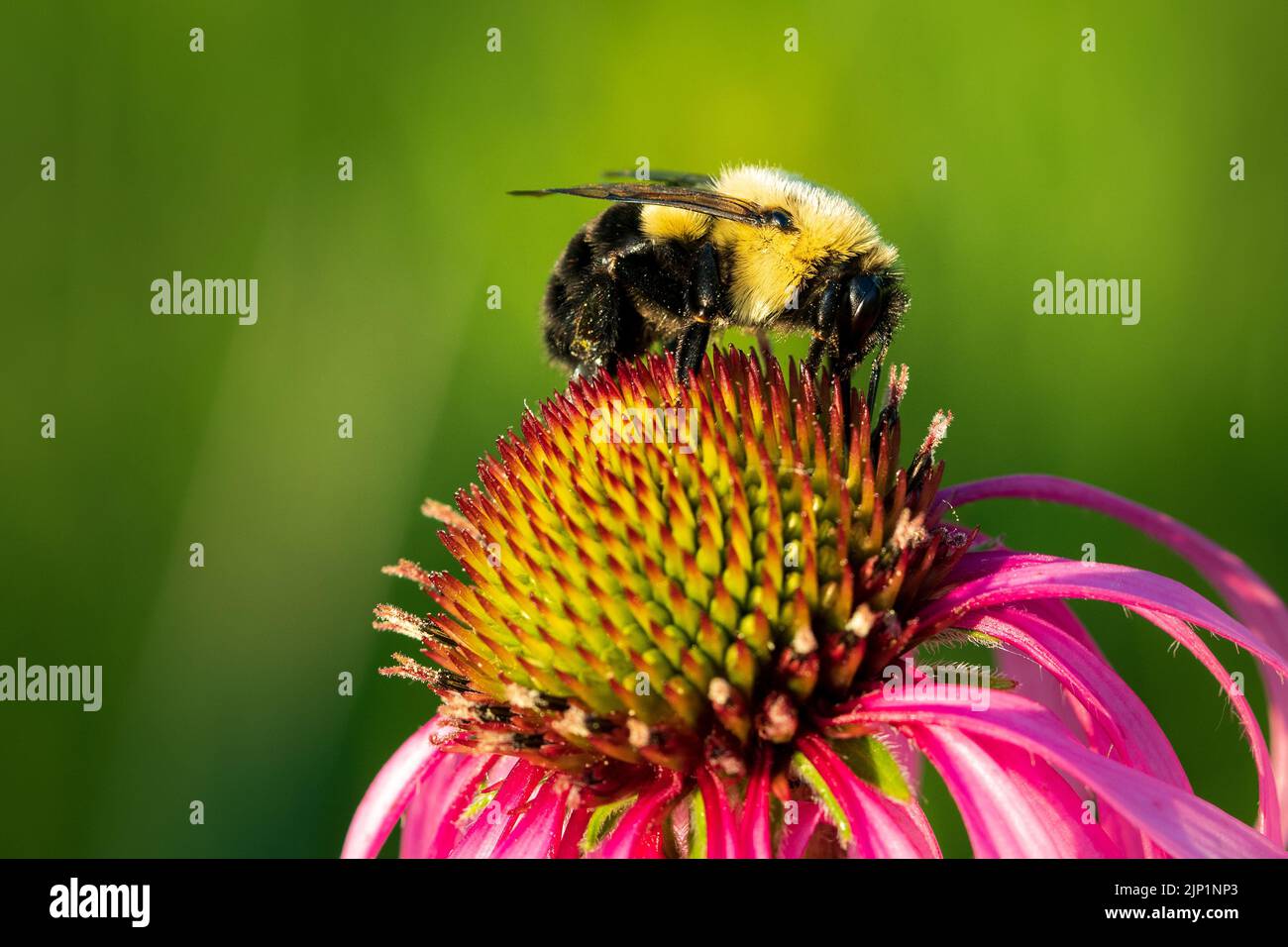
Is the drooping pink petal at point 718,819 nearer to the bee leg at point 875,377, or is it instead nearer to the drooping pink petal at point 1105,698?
the drooping pink petal at point 1105,698

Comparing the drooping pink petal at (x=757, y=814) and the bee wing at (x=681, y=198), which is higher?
the bee wing at (x=681, y=198)

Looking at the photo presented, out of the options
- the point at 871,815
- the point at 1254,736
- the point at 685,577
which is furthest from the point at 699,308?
the point at 1254,736

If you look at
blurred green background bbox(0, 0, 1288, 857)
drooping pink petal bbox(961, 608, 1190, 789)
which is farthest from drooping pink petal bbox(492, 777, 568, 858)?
blurred green background bbox(0, 0, 1288, 857)

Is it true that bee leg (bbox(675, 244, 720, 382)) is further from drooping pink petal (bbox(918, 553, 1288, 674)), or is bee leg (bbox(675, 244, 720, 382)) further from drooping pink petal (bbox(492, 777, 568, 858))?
drooping pink petal (bbox(492, 777, 568, 858))

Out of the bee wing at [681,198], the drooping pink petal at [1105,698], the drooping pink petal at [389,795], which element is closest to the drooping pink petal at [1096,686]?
the drooping pink petal at [1105,698]

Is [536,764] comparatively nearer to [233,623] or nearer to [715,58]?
[233,623]
